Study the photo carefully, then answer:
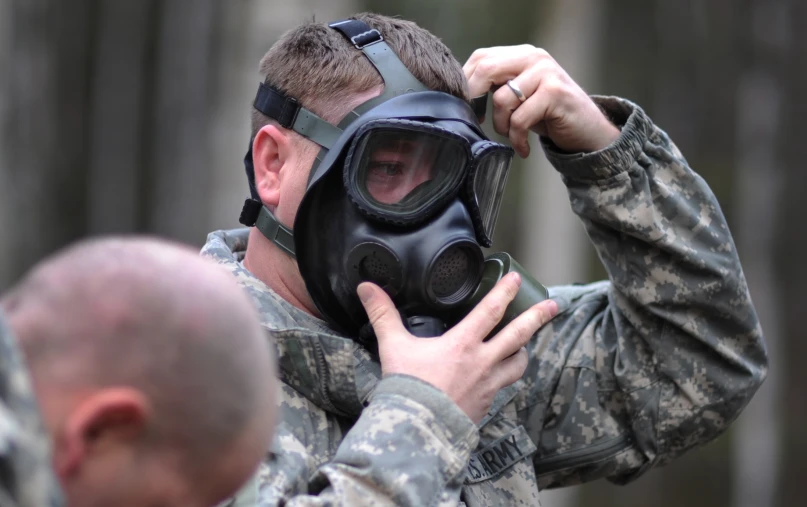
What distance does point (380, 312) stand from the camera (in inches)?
82.3

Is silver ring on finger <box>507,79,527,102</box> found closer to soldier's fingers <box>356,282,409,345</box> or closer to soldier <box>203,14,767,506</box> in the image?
soldier <box>203,14,767,506</box>

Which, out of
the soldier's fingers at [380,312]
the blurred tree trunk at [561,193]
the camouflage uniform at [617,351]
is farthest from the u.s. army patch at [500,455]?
the blurred tree trunk at [561,193]

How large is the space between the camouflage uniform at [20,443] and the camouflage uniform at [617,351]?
110 centimetres

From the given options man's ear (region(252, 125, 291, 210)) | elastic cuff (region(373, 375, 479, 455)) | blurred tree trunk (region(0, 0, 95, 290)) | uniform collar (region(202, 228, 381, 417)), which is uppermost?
man's ear (region(252, 125, 291, 210))

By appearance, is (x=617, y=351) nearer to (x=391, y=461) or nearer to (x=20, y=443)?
(x=391, y=461)

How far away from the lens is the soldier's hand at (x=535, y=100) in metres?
2.43

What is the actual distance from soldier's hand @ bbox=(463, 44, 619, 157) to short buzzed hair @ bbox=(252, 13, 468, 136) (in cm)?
8

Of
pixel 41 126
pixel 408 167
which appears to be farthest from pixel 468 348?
pixel 41 126

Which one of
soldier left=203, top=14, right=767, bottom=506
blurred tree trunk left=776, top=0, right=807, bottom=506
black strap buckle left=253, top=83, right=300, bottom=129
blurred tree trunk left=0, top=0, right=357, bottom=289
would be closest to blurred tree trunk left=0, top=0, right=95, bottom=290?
blurred tree trunk left=0, top=0, right=357, bottom=289

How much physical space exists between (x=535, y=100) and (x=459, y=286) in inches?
19.9

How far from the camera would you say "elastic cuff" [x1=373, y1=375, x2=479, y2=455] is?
6.17ft

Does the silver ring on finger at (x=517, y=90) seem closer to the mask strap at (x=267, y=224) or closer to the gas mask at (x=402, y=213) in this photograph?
the gas mask at (x=402, y=213)

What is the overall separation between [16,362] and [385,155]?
1.28 m

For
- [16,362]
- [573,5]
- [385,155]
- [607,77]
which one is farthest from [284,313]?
[573,5]
